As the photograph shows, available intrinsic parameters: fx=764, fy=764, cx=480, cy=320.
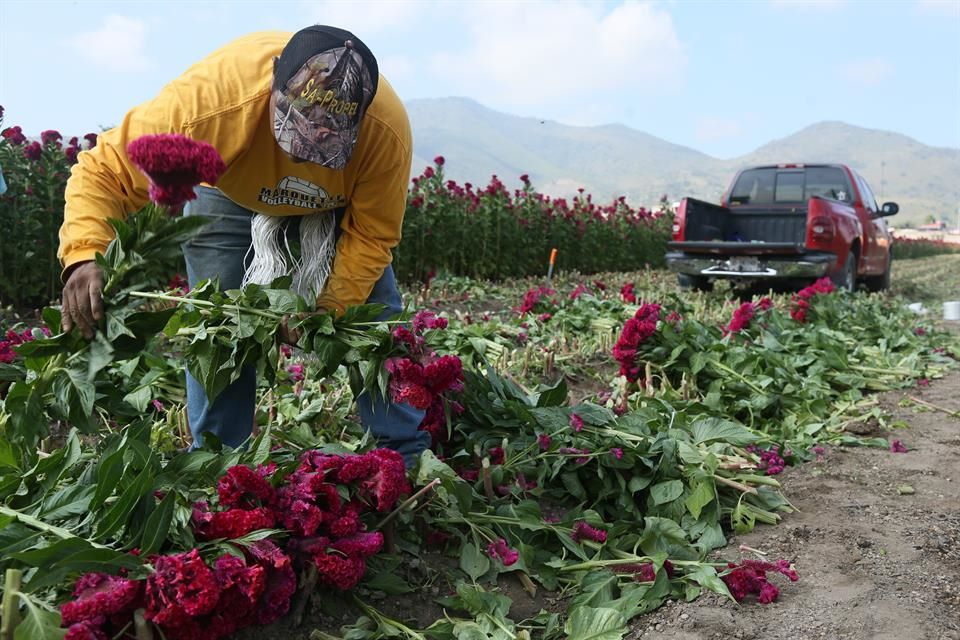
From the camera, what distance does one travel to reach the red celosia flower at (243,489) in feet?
6.00

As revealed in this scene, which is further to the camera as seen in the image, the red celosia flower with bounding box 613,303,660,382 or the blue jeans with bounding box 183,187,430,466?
the red celosia flower with bounding box 613,303,660,382

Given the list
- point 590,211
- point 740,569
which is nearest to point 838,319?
point 740,569

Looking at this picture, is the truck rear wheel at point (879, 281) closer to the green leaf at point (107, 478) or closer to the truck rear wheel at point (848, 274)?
the truck rear wheel at point (848, 274)

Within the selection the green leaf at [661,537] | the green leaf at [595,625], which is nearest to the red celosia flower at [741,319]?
the green leaf at [661,537]

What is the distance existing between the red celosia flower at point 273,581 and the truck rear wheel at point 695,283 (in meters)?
8.71

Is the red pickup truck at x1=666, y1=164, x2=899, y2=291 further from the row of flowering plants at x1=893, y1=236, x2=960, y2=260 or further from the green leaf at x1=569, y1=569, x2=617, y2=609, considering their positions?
the row of flowering plants at x1=893, y1=236, x2=960, y2=260

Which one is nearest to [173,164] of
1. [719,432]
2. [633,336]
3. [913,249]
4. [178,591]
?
[178,591]

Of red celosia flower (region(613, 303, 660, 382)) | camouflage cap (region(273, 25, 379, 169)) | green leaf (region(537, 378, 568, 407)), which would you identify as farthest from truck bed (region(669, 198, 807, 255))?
camouflage cap (region(273, 25, 379, 169))

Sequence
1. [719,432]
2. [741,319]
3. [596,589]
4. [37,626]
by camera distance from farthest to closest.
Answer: [741,319] → [719,432] → [596,589] → [37,626]

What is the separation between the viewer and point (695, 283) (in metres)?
9.98

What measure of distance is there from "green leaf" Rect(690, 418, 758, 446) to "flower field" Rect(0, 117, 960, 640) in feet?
0.03

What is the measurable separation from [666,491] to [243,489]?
1.51m

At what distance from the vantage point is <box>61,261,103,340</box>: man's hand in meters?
1.77

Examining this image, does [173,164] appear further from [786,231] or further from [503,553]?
[786,231]
